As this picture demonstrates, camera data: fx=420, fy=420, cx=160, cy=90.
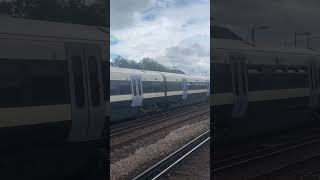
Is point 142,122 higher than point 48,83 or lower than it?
lower

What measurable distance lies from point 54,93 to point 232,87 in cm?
118

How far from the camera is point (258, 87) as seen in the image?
276 cm

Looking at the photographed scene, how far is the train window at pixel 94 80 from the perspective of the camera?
1.98 meters

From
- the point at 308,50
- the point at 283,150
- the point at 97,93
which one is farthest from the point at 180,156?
the point at 97,93

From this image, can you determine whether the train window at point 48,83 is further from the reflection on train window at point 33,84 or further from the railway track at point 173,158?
the railway track at point 173,158

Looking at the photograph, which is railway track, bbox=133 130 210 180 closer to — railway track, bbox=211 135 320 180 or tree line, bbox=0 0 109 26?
railway track, bbox=211 135 320 180

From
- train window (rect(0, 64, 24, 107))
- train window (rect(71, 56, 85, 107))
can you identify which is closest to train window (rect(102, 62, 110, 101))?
train window (rect(71, 56, 85, 107))

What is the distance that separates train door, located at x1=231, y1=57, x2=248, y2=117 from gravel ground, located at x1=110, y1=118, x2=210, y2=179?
498 millimetres

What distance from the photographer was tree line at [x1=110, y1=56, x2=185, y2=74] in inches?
89.8

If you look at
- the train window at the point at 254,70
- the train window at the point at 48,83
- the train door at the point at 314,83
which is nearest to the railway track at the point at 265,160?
the train door at the point at 314,83

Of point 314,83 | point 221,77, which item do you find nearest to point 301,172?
point 314,83

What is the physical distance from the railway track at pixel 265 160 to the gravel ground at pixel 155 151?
20.0 inches

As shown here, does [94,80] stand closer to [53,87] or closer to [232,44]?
[53,87]

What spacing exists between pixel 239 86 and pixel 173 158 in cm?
172
